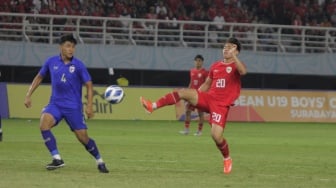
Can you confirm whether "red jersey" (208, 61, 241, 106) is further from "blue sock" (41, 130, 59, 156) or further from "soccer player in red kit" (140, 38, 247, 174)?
"blue sock" (41, 130, 59, 156)

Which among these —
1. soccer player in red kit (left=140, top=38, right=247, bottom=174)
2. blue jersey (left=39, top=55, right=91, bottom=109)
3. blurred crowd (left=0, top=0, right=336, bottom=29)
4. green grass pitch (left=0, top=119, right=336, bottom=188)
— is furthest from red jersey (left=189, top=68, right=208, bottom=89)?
blurred crowd (left=0, top=0, right=336, bottom=29)

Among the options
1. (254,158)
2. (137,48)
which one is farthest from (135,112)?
(254,158)

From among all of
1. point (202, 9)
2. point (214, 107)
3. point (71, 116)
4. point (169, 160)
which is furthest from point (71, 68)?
point (202, 9)

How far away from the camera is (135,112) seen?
124 ft

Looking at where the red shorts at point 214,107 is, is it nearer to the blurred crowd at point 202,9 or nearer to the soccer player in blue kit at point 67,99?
the soccer player in blue kit at point 67,99

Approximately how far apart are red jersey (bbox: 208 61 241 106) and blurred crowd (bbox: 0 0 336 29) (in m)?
25.9

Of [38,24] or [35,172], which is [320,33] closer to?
[38,24]

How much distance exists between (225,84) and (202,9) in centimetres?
2853

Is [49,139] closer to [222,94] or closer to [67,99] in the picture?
[67,99]

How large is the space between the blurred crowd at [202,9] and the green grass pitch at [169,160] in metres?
10.9

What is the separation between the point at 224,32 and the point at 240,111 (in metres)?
4.04

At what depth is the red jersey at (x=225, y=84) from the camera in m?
15.4

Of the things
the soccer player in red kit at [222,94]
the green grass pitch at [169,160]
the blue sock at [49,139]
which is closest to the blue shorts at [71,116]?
the blue sock at [49,139]

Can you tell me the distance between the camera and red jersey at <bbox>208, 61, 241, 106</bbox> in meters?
15.4
